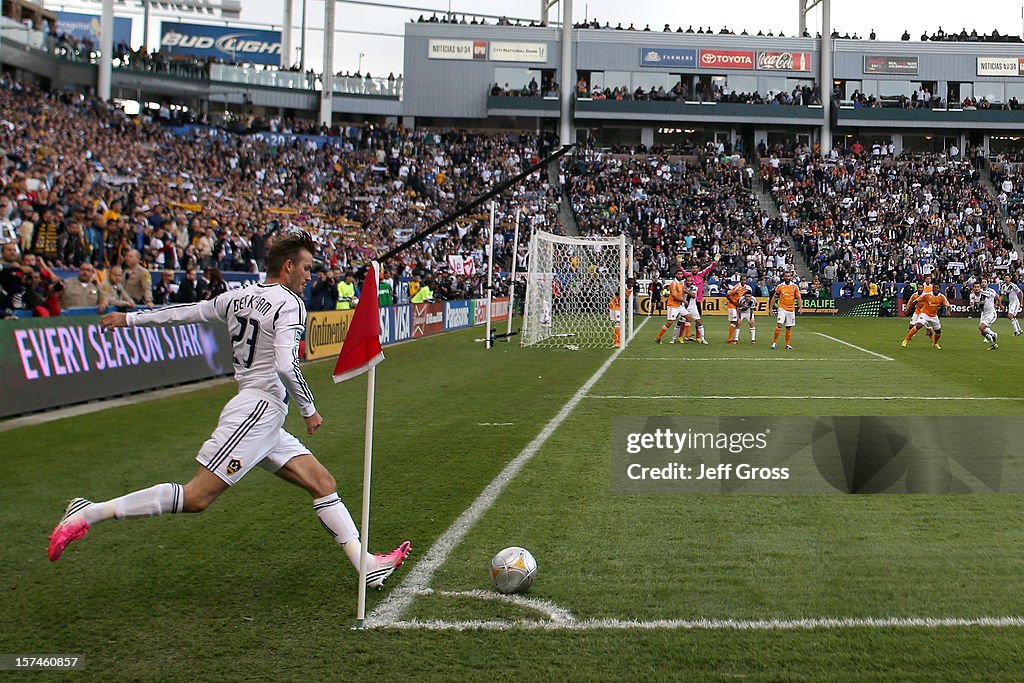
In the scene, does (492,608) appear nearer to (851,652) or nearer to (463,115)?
(851,652)

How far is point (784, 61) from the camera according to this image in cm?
6462

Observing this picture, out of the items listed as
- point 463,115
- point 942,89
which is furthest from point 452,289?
point 942,89

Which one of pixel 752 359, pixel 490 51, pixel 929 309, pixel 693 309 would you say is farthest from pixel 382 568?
pixel 490 51

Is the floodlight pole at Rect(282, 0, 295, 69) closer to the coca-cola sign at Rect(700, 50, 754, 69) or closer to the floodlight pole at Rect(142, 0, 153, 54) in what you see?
the floodlight pole at Rect(142, 0, 153, 54)

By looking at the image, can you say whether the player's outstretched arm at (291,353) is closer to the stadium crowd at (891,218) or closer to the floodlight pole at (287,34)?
the stadium crowd at (891,218)

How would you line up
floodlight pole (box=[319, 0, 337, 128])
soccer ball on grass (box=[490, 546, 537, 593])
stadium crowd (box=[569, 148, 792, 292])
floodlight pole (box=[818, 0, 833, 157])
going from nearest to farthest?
soccer ball on grass (box=[490, 546, 537, 593]) → stadium crowd (box=[569, 148, 792, 292]) → floodlight pole (box=[319, 0, 337, 128]) → floodlight pole (box=[818, 0, 833, 157])

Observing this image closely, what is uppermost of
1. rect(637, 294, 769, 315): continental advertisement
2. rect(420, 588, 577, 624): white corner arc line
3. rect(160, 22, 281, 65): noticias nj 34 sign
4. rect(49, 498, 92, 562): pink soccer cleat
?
rect(160, 22, 281, 65): noticias nj 34 sign

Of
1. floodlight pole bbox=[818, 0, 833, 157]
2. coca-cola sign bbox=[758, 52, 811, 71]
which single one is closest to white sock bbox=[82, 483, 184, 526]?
floodlight pole bbox=[818, 0, 833, 157]

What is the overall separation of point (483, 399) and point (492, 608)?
9.24 m

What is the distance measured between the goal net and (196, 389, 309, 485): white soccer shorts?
20040 millimetres

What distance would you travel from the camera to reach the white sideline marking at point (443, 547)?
202 inches

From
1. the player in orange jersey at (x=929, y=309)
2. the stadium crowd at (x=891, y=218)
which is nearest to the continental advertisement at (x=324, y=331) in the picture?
the player in orange jersey at (x=929, y=309)

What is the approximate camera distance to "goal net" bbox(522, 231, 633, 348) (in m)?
26.7

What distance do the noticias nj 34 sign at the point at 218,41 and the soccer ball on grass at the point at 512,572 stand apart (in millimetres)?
59286
